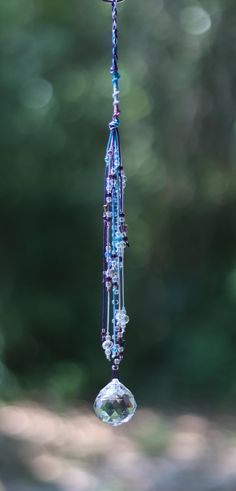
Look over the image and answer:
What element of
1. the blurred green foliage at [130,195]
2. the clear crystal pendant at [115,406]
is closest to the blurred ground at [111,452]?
the blurred green foliage at [130,195]

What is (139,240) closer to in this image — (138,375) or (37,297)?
(37,297)

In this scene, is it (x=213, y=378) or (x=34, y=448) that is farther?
(x=213, y=378)

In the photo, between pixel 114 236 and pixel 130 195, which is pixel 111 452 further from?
pixel 114 236

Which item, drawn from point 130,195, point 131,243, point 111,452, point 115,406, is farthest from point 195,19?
point 111,452

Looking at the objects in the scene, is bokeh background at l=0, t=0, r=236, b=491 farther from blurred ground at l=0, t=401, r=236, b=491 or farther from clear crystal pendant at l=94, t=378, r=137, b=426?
clear crystal pendant at l=94, t=378, r=137, b=426

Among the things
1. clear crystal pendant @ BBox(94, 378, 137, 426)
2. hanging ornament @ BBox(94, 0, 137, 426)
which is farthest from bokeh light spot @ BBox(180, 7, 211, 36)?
clear crystal pendant @ BBox(94, 378, 137, 426)

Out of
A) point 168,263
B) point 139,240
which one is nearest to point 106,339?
point 139,240
